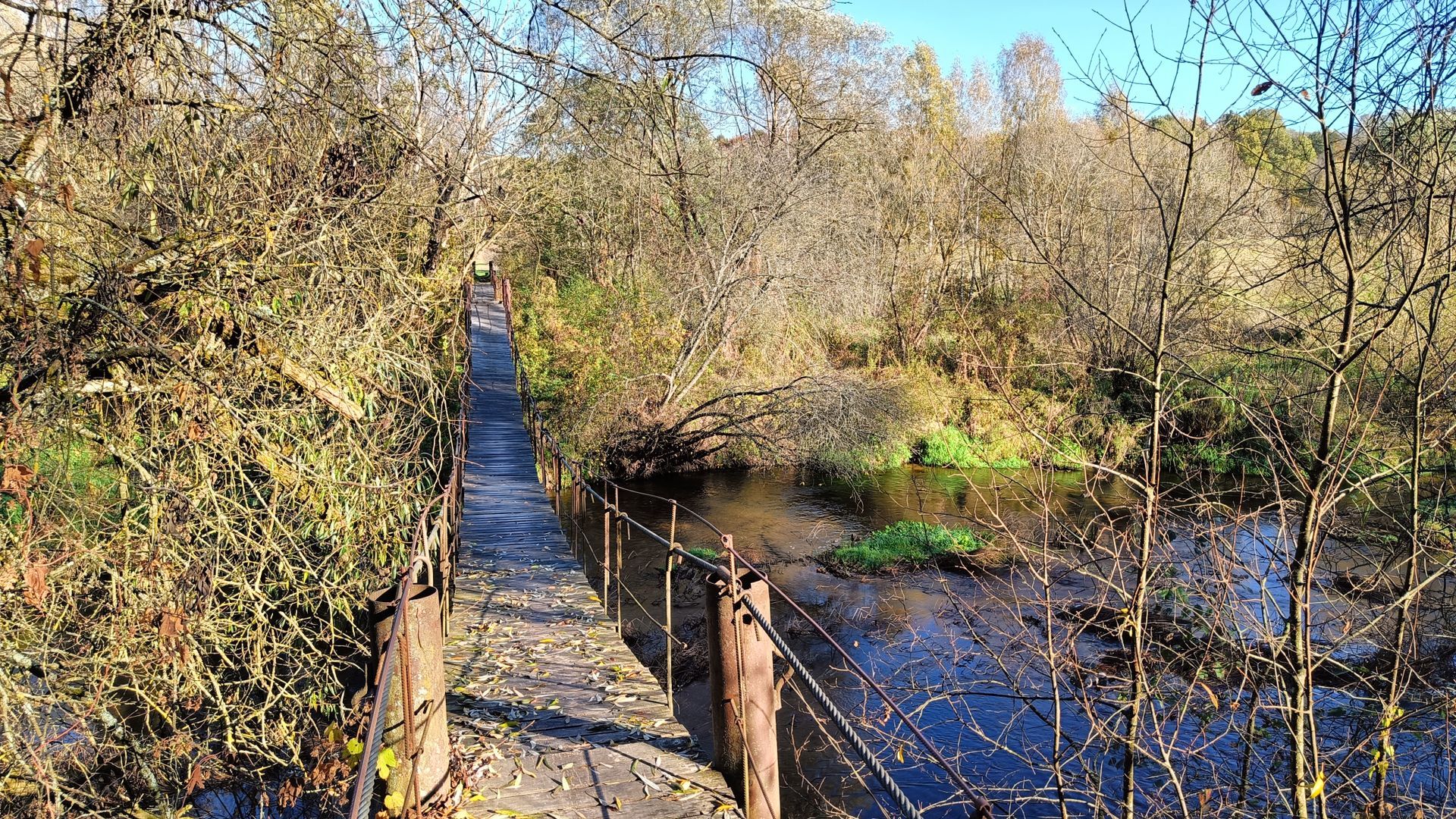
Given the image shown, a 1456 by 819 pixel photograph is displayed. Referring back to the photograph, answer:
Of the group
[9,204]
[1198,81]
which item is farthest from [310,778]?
[1198,81]

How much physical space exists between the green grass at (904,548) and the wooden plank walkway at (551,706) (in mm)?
5484

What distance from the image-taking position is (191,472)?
4.50m

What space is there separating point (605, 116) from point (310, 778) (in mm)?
4023

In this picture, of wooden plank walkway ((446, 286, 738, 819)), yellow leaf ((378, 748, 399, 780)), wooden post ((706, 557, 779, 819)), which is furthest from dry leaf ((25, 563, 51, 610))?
wooden post ((706, 557, 779, 819))

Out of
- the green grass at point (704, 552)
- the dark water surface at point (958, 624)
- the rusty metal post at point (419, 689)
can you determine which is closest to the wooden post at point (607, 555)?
the dark water surface at point (958, 624)

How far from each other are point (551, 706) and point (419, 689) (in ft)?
5.56

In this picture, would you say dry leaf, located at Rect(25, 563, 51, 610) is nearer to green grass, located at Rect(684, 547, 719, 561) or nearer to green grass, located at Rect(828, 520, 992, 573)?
green grass, located at Rect(684, 547, 719, 561)

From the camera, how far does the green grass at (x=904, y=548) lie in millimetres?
13930

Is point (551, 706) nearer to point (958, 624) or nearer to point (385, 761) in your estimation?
Result: point (385, 761)

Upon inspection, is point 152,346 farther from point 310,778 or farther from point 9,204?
point 310,778

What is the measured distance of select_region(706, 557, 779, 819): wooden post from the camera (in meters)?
4.48

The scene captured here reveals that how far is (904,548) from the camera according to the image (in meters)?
14.5

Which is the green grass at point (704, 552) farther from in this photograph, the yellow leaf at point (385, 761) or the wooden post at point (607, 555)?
the yellow leaf at point (385, 761)

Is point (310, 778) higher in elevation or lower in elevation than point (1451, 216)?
lower
